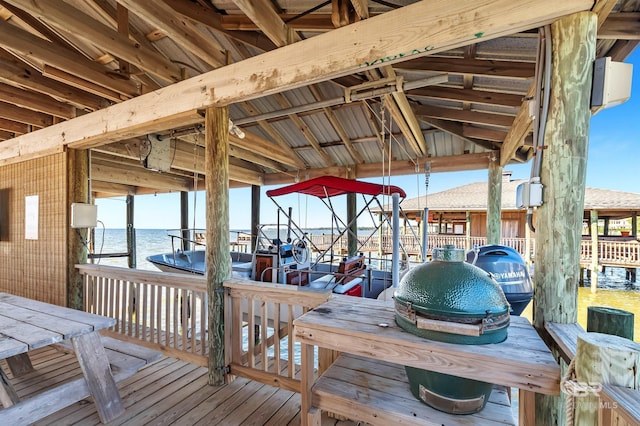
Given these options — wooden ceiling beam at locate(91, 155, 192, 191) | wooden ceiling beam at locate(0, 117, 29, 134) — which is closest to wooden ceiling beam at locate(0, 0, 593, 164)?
wooden ceiling beam at locate(0, 117, 29, 134)

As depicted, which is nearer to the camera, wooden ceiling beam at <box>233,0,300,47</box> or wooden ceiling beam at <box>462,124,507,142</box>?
wooden ceiling beam at <box>233,0,300,47</box>

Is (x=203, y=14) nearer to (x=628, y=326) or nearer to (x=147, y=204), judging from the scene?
(x=628, y=326)

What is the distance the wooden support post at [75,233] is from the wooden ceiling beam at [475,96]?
464 cm

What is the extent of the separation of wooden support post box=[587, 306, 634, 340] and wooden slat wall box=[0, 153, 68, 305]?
511cm

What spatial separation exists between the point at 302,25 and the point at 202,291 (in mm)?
2634

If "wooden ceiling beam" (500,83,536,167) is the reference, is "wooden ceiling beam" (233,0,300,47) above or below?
above

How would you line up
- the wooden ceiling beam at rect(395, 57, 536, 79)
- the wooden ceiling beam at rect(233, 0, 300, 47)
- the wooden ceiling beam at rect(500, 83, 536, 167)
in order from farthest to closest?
the wooden ceiling beam at rect(500, 83, 536, 167), the wooden ceiling beam at rect(395, 57, 536, 79), the wooden ceiling beam at rect(233, 0, 300, 47)

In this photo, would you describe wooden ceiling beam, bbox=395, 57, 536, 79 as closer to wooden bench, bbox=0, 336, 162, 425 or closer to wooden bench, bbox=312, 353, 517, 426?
wooden bench, bbox=312, 353, 517, 426

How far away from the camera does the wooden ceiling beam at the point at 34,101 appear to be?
3.36m

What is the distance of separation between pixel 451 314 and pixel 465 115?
3.65 metres

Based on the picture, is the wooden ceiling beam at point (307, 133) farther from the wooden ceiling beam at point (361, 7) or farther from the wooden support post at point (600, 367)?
the wooden support post at point (600, 367)

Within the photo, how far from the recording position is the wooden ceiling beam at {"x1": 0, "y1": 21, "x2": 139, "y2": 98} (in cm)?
229

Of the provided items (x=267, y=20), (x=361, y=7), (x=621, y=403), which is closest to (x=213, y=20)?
(x=267, y=20)

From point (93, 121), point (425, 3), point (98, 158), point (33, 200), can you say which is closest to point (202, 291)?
point (93, 121)
